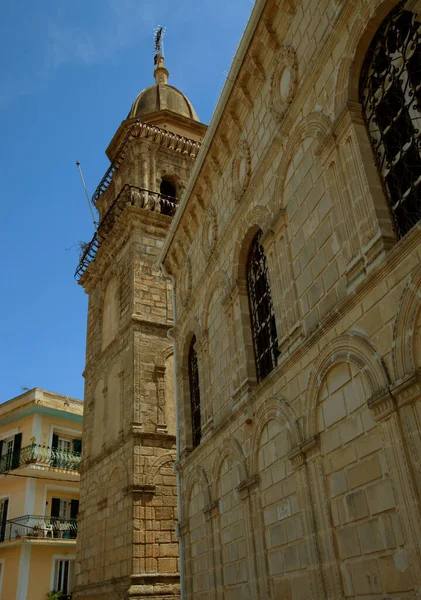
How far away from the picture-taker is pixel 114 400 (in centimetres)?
1698

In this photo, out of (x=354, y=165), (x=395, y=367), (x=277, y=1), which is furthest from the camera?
(x=277, y=1)

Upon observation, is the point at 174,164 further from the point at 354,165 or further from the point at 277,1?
the point at 354,165

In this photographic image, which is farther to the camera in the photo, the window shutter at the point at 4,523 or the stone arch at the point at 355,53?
the window shutter at the point at 4,523

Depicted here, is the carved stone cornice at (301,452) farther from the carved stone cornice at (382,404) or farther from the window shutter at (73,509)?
the window shutter at (73,509)

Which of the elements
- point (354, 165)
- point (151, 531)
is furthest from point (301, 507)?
point (151, 531)

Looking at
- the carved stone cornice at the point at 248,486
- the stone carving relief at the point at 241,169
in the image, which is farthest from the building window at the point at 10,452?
the stone carving relief at the point at 241,169

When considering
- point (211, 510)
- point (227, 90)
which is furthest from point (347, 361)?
point (227, 90)

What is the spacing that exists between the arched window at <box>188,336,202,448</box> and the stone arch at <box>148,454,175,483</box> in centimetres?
393

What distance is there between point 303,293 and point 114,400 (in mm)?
11213

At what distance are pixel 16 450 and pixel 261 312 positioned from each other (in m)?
18.8

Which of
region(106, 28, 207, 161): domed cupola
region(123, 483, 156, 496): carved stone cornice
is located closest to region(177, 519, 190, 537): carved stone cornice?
region(123, 483, 156, 496): carved stone cornice

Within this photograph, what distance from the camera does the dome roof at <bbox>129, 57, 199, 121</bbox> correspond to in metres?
24.2

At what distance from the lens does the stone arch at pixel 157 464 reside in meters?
14.7

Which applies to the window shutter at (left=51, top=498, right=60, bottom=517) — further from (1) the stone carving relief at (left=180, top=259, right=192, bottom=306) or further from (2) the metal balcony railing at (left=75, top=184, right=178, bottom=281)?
(1) the stone carving relief at (left=180, top=259, right=192, bottom=306)
